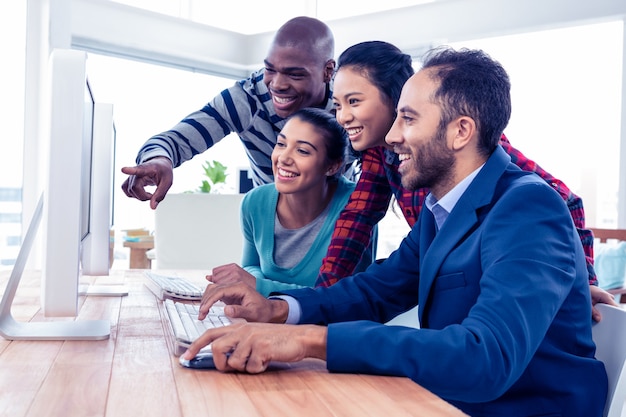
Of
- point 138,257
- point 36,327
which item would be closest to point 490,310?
point 36,327

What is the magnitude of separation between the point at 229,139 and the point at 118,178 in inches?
54.1

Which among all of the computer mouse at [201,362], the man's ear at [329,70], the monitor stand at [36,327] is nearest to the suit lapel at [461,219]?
the computer mouse at [201,362]

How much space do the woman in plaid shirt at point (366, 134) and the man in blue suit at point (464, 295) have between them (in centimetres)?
36

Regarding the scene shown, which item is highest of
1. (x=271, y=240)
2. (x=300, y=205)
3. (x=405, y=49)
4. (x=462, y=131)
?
(x=405, y=49)

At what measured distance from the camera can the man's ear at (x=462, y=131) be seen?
1107 mm

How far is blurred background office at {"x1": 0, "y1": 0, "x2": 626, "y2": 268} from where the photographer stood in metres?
5.07

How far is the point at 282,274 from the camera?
181cm

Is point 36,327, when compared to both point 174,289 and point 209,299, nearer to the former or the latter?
point 209,299

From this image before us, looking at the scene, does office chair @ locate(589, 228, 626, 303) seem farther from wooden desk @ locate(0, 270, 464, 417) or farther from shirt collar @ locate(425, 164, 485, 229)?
wooden desk @ locate(0, 270, 464, 417)

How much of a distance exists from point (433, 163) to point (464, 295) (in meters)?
0.24

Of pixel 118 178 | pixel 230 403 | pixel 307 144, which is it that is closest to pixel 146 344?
pixel 230 403

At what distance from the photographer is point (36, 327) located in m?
1.13

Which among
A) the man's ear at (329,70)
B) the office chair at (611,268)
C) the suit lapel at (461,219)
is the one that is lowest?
the office chair at (611,268)

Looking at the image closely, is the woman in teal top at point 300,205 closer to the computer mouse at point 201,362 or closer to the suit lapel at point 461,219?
the suit lapel at point 461,219
